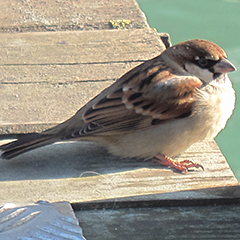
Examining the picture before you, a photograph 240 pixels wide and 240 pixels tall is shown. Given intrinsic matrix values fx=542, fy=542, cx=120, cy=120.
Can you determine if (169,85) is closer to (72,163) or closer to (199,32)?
(72,163)

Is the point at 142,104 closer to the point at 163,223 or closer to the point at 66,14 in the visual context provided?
the point at 163,223

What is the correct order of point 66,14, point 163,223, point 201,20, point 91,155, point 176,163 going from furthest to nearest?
point 201,20
point 66,14
point 91,155
point 176,163
point 163,223

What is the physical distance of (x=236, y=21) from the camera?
20.6 feet

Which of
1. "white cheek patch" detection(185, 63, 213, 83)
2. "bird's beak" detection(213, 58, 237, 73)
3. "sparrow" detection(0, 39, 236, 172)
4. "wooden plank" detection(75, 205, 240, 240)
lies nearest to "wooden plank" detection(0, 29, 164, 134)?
"sparrow" detection(0, 39, 236, 172)

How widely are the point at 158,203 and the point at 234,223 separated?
0.34 meters

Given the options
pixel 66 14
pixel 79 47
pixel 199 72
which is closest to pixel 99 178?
pixel 199 72

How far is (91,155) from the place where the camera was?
2.81 metres

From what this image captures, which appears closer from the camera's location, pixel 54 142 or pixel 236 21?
pixel 54 142

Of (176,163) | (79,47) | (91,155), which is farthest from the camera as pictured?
(79,47)

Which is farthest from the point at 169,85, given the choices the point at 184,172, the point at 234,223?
the point at 234,223

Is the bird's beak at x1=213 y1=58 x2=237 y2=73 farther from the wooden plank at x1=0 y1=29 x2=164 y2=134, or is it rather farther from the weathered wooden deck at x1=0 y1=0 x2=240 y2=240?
the wooden plank at x1=0 y1=29 x2=164 y2=134

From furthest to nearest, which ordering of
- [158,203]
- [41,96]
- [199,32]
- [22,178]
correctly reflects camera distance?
[199,32] → [41,96] → [22,178] → [158,203]

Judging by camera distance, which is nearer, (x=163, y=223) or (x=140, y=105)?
(x=163, y=223)

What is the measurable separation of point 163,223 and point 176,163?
1.68 feet
